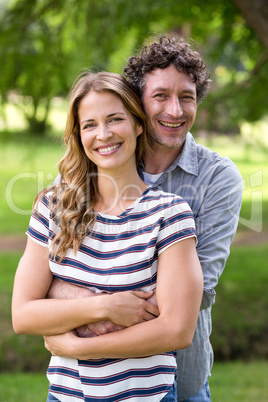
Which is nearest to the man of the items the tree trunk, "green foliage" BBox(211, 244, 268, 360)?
the tree trunk

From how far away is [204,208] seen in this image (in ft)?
6.35

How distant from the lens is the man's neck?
2061 mm

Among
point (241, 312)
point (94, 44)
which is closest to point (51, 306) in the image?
point (94, 44)

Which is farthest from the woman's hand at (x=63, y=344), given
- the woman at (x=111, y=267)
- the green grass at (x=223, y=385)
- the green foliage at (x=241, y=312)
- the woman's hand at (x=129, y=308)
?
the green foliage at (x=241, y=312)

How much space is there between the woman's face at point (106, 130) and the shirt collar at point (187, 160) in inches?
9.4

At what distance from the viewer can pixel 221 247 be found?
1.89 metres

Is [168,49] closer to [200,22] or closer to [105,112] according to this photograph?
[105,112]

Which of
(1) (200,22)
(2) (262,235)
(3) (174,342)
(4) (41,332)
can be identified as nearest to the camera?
(3) (174,342)

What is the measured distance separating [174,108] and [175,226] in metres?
0.51

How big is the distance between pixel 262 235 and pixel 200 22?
4932 millimetres

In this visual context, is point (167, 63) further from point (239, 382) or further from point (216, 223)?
point (239, 382)

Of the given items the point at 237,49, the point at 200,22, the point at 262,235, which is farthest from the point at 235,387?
the point at 262,235

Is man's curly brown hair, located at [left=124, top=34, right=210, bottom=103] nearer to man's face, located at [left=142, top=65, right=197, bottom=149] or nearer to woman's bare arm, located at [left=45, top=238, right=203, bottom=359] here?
A: man's face, located at [left=142, top=65, right=197, bottom=149]

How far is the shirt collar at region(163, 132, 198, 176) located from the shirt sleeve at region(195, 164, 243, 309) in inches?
3.3
